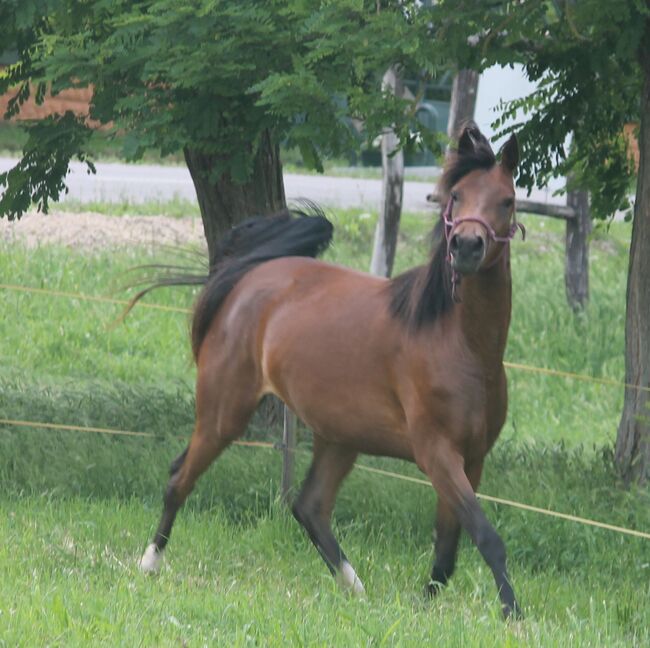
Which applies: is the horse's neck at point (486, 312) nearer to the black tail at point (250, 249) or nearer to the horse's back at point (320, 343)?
the horse's back at point (320, 343)

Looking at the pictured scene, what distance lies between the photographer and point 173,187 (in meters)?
21.8

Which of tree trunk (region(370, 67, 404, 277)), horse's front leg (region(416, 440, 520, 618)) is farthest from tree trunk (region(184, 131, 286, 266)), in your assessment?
tree trunk (region(370, 67, 404, 277))

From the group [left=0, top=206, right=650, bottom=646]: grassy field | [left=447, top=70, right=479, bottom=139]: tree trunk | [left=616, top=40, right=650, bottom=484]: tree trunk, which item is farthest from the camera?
[left=447, top=70, right=479, bottom=139]: tree trunk

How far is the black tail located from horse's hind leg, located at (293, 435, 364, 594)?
0.97 meters

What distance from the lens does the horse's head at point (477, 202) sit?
228 inches

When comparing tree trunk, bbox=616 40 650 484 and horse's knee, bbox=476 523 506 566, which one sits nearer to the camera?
horse's knee, bbox=476 523 506 566

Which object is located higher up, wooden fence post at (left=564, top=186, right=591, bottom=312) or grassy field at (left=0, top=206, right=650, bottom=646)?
wooden fence post at (left=564, top=186, right=591, bottom=312)

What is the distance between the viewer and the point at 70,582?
241 inches

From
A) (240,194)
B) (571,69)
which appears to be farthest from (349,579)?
(240,194)

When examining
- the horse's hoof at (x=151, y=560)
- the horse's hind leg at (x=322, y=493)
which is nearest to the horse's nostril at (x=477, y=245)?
the horse's hind leg at (x=322, y=493)

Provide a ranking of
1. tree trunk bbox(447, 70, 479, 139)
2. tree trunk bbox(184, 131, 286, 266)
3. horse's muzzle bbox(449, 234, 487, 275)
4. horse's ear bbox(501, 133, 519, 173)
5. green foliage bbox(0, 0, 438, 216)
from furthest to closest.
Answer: tree trunk bbox(447, 70, 479, 139), tree trunk bbox(184, 131, 286, 266), green foliage bbox(0, 0, 438, 216), horse's ear bbox(501, 133, 519, 173), horse's muzzle bbox(449, 234, 487, 275)

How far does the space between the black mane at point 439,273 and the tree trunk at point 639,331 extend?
95.0 inches

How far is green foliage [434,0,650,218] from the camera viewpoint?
753 centimetres

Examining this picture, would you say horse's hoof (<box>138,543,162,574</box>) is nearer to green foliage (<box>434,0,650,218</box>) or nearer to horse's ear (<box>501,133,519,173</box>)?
horse's ear (<box>501,133,519,173</box>)
